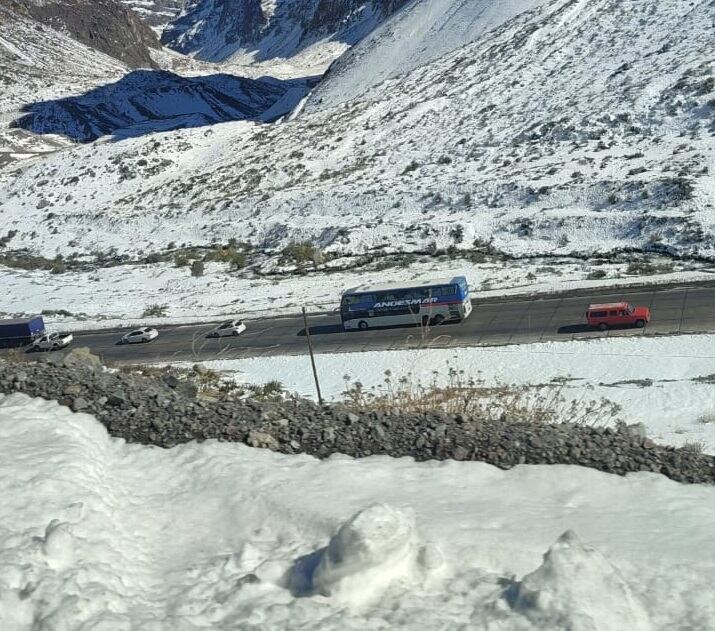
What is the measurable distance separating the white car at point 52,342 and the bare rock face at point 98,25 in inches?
6194

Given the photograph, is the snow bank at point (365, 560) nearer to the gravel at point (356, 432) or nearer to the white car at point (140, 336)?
the gravel at point (356, 432)

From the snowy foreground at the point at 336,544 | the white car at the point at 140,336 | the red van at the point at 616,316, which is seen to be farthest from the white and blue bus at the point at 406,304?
the snowy foreground at the point at 336,544

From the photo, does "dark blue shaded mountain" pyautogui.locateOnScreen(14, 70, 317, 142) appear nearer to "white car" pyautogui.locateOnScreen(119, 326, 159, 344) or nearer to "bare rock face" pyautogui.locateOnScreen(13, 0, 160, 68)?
"bare rock face" pyautogui.locateOnScreen(13, 0, 160, 68)

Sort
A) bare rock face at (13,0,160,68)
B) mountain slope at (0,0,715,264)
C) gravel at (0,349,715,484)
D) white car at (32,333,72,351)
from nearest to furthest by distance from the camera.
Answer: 1. gravel at (0,349,715,484)
2. white car at (32,333,72,351)
3. mountain slope at (0,0,715,264)
4. bare rock face at (13,0,160,68)

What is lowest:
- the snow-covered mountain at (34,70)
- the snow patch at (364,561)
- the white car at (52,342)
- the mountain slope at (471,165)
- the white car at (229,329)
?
the white car at (229,329)

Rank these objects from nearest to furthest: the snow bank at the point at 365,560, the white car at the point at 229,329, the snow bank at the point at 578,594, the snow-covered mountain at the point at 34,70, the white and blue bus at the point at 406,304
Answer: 1. the snow bank at the point at 578,594
2. the snow bank at the point at 365,560
3. the white and blue bus at the point at 406,304
4. the white car at the point at 229,329
5. the snow-covered mountain at the point at 34,70

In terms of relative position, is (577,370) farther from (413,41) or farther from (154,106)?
(154,106)

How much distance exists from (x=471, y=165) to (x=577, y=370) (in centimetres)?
3112

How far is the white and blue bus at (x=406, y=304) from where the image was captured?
2817cm

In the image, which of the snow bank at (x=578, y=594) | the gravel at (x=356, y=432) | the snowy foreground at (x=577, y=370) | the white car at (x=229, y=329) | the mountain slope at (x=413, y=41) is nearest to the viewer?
the snow bank at (x=578, y=594)

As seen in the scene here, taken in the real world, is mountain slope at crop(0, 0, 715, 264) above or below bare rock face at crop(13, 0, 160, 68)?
below

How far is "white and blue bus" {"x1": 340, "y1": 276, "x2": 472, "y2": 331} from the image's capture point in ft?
92.4

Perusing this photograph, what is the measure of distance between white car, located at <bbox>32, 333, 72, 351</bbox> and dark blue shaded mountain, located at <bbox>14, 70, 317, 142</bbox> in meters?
58.4

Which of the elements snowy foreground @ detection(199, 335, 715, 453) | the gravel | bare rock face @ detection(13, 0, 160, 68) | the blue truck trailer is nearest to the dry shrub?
snowy foreground @ detection(199, 335, 715, 453)
